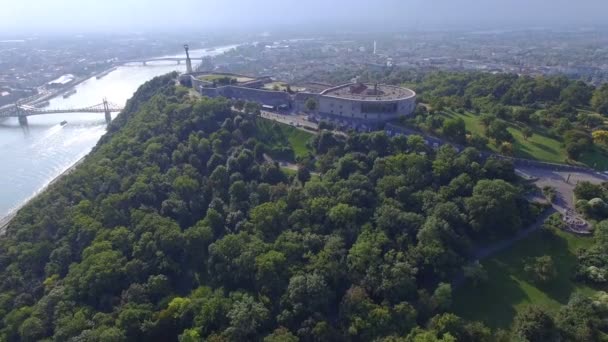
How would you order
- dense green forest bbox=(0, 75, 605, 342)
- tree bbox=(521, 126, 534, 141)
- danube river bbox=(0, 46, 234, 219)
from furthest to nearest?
danube river bbox=(0, 46, 234, 219) → tree bbox=(521, 126, 534, 141) → dense green forest bbox=(0, 75, 605, 342)

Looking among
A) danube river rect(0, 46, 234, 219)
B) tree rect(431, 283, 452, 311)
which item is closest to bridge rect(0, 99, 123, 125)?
danube river rect(0, 46, 234, 219)

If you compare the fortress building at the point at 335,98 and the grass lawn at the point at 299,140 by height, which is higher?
the fortress building at the point at 335,98

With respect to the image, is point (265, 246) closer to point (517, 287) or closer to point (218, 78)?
Result: point (517, 287)

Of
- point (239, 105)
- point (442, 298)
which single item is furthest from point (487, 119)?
point (239, 105)

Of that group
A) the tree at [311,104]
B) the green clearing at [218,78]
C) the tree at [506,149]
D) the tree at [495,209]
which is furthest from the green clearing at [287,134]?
the tree at [506,149]

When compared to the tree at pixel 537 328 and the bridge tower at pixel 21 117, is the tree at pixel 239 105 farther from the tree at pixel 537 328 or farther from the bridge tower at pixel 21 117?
the bridge tower at pixel 21 117

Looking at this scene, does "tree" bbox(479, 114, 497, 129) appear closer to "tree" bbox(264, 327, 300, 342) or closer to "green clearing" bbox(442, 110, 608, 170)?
"green clearing" bbox(442, 110, 608, 170)
